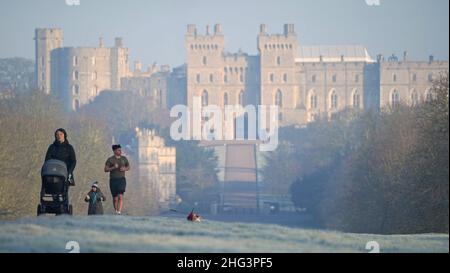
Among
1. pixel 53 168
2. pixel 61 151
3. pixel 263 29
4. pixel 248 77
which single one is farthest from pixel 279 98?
pixel 53 168

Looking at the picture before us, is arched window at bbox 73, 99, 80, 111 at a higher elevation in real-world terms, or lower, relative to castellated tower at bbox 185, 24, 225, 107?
lower

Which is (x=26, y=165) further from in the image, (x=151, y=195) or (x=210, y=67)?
(x=210, y=67)

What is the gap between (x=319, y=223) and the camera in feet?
148

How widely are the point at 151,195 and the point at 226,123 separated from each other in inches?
1651

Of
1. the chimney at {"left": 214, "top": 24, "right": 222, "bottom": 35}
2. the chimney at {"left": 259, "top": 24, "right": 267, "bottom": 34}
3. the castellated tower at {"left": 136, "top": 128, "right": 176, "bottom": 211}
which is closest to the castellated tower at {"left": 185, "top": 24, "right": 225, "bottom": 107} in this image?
the chimney at {"left": 214, "top": 24, "right": 222, "bottom": 35}

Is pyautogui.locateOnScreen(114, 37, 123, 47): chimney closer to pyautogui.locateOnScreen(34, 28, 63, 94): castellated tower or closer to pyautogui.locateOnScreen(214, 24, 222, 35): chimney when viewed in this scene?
pyautogui.locateOnScreen(34, 28, 63, 94): castellated tower

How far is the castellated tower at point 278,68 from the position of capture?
9462cm

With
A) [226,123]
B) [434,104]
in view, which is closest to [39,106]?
[434,104]

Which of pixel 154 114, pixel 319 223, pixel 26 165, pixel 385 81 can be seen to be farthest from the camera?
pixel 385 81

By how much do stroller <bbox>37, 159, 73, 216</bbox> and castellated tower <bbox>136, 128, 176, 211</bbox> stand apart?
4072 centimetres

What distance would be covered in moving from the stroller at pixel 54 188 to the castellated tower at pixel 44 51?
250 feet

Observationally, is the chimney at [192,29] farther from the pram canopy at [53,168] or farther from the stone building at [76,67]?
the pram canopy at [53,168]

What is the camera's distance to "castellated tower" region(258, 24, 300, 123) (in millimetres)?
94625

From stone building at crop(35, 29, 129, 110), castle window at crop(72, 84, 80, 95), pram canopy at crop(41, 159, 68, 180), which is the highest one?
stone building at crop(35, 29, 129, 110)
